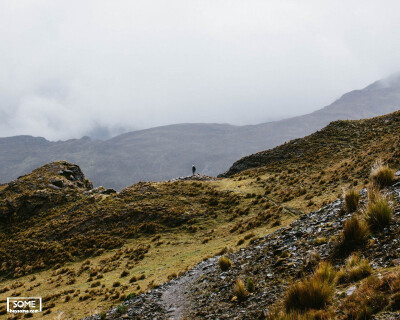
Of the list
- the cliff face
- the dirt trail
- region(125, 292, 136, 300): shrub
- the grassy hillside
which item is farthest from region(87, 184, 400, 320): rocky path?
the cliff face

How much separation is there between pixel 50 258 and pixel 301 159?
48456mm

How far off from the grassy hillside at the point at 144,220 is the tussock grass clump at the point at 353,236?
10855 mm

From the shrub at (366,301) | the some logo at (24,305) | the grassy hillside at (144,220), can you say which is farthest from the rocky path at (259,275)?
the some logo at (24,305)

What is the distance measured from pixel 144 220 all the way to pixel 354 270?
34623 millimetres

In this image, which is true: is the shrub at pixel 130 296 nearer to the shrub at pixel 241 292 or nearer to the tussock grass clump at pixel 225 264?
the tussock grass clump at pixel 225 264

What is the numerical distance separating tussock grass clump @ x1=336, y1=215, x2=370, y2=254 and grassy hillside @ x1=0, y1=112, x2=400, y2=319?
35.6 feet

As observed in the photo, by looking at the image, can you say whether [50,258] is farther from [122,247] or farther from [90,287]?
[90,287]

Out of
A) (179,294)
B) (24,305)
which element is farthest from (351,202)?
(24,305)

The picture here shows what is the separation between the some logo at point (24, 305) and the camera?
19.7 m

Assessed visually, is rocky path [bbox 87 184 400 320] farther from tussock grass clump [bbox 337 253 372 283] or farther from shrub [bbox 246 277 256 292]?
tussock grass clump [bbox 337 253 372 283]

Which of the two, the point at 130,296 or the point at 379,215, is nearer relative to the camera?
the point at 379,215

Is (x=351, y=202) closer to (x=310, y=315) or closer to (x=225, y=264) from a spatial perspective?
(x=225, y=264)

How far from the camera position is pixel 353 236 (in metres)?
9.55

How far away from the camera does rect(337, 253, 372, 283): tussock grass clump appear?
7613mm
